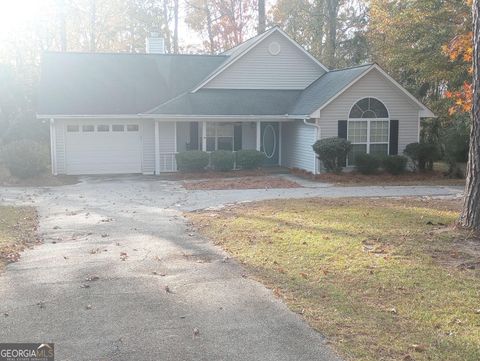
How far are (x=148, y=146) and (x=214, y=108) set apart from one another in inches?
127

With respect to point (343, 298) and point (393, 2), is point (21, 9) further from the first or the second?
point (343, 298)

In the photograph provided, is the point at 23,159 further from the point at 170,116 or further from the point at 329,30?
the point at 329,30

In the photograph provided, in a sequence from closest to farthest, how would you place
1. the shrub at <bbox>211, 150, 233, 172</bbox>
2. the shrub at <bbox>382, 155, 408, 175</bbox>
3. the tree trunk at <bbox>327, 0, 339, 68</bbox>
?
the shrub at <bbox>382, 155, 408, 175</bbox>, the shrub at <bbox>211, 150, 233, 172</bbox>, the tree trunk at <bbox>327, 0, 339, 68</bbox>

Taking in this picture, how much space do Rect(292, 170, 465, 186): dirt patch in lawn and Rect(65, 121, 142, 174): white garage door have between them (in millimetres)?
7228

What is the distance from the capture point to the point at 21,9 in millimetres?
39875

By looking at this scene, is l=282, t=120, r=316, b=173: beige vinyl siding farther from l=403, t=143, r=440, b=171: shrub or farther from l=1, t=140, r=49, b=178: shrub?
l=1, t=140, r=49, b=178: shrub

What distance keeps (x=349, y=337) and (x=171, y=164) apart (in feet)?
61.4

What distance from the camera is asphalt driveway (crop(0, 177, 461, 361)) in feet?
15.6

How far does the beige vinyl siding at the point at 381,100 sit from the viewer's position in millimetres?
21016

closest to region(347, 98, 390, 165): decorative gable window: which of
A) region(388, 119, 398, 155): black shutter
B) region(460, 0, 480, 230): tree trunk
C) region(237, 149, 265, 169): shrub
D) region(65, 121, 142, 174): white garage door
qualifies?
region(388, 119, 398, 155): black shutter

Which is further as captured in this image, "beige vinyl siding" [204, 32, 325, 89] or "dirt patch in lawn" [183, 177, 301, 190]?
"beige vinyl siding" [204, 32, 325, 89]

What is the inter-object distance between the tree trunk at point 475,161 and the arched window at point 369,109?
12.1m

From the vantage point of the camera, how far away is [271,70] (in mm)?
24625

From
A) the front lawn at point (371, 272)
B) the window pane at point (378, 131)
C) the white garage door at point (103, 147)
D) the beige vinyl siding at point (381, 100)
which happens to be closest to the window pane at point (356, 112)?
the beige vinyl siding at point (381, 100)
